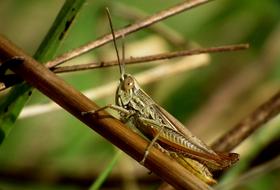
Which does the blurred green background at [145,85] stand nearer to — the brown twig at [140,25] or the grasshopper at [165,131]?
the grasshopper at [165,131]

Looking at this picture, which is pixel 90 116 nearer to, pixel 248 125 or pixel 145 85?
pixel 248 125

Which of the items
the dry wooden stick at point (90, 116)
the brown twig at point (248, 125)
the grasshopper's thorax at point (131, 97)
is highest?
the grasshopper's thorax at point (131, 97)

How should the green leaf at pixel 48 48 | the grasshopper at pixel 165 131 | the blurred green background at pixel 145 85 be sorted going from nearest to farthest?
the green leaf at pixel 48 48 < the grasshopper at pixel 165 131 < the blurred green background at pixel 145 85

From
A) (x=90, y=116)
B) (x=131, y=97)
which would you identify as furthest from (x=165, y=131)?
(x=90, y=116)

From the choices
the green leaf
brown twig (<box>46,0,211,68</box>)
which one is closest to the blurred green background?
brown twig (<box>46,0,211,68</box>)

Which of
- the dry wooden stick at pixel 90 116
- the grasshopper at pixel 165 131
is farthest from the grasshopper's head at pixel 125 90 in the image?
the dry wooden stick at pixel 90 116

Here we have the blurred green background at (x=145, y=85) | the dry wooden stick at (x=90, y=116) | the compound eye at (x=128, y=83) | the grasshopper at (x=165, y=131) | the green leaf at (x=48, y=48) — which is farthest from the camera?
the blurred green background at (x=145, y=85)
